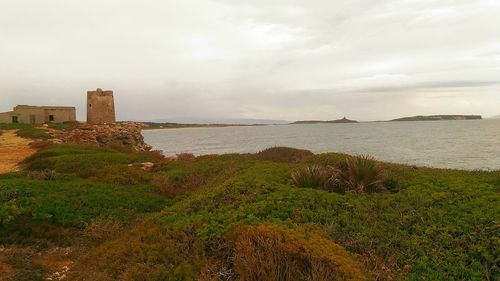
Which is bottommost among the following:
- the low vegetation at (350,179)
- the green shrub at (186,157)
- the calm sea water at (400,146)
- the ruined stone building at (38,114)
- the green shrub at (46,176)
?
the calm sea water at (400,146)

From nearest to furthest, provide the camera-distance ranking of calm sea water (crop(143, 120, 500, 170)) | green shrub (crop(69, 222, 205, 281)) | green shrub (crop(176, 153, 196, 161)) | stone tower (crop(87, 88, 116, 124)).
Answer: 1. green shrub (crop(69, 222, 205, 281))
2. green shrub (crop(176, 153, 196, 161))
3. calm sea water (crop(143, 120, 500, 170))
4. stone tower (crop(87, 88, 116, 124))

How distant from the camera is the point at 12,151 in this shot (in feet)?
81.9

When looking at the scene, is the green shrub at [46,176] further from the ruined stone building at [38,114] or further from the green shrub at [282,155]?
the ruined stone building at [38,114]

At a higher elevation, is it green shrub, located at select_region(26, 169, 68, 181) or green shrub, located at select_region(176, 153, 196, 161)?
green shrub, located at select_region(26, 169, 68, 181)

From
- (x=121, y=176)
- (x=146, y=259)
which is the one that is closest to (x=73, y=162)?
(x=121, y=176)

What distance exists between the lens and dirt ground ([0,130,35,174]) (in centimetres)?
1935

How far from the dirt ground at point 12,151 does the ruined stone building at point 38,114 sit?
62.1 ft

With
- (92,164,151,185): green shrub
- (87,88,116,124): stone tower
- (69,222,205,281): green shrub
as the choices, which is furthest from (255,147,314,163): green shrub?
(87,88,116,124): stone tower

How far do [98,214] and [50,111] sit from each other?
49.5m

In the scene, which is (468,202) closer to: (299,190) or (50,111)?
(299,190)

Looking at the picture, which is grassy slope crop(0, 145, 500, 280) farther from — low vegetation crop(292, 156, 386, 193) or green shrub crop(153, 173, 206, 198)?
green shrub crop(153, 173, 206, 198)

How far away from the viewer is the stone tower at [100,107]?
44.3 meters

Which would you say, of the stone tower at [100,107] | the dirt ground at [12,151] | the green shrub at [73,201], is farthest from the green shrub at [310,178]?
the stone tower at [100,107]

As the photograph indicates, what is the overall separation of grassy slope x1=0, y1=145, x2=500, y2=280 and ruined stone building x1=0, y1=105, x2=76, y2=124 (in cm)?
4532
